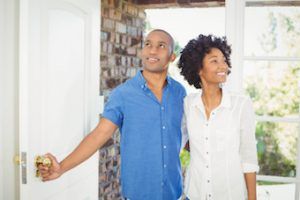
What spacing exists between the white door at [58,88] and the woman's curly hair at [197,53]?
1.96ft

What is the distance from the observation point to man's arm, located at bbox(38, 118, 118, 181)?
1.69 m

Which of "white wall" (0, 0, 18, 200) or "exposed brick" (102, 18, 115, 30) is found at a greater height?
"exposed brick" (102, 18, 115, 30)

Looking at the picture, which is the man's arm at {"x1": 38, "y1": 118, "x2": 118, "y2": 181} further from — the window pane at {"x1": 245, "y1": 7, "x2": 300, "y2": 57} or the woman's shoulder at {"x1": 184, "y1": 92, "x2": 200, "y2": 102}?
the window pane at {"x1": 245, "y1": 7, "x2": 300, "y2": 57}

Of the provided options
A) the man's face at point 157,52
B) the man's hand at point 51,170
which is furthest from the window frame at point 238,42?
the man's hand at point 51,170

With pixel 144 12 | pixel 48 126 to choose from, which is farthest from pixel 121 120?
pixel 144 12

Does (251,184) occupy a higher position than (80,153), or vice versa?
(80,153)

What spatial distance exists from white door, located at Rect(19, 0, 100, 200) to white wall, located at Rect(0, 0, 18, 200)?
0.78 feet

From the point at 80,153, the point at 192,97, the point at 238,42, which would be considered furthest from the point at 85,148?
the point at 238,42

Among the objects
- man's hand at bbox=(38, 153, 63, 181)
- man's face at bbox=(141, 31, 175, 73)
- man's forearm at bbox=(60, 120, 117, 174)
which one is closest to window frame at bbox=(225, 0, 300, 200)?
man's face at bbox=(141, 31, 175, 73)

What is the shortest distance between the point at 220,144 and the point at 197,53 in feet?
1.69

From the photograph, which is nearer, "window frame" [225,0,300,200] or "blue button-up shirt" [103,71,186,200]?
"blue button-up shirt" [103,71,186,200]

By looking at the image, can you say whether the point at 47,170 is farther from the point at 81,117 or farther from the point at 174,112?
the point at 174,112

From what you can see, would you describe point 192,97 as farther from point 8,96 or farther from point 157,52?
point 8,96

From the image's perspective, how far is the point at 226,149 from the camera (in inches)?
67.9
